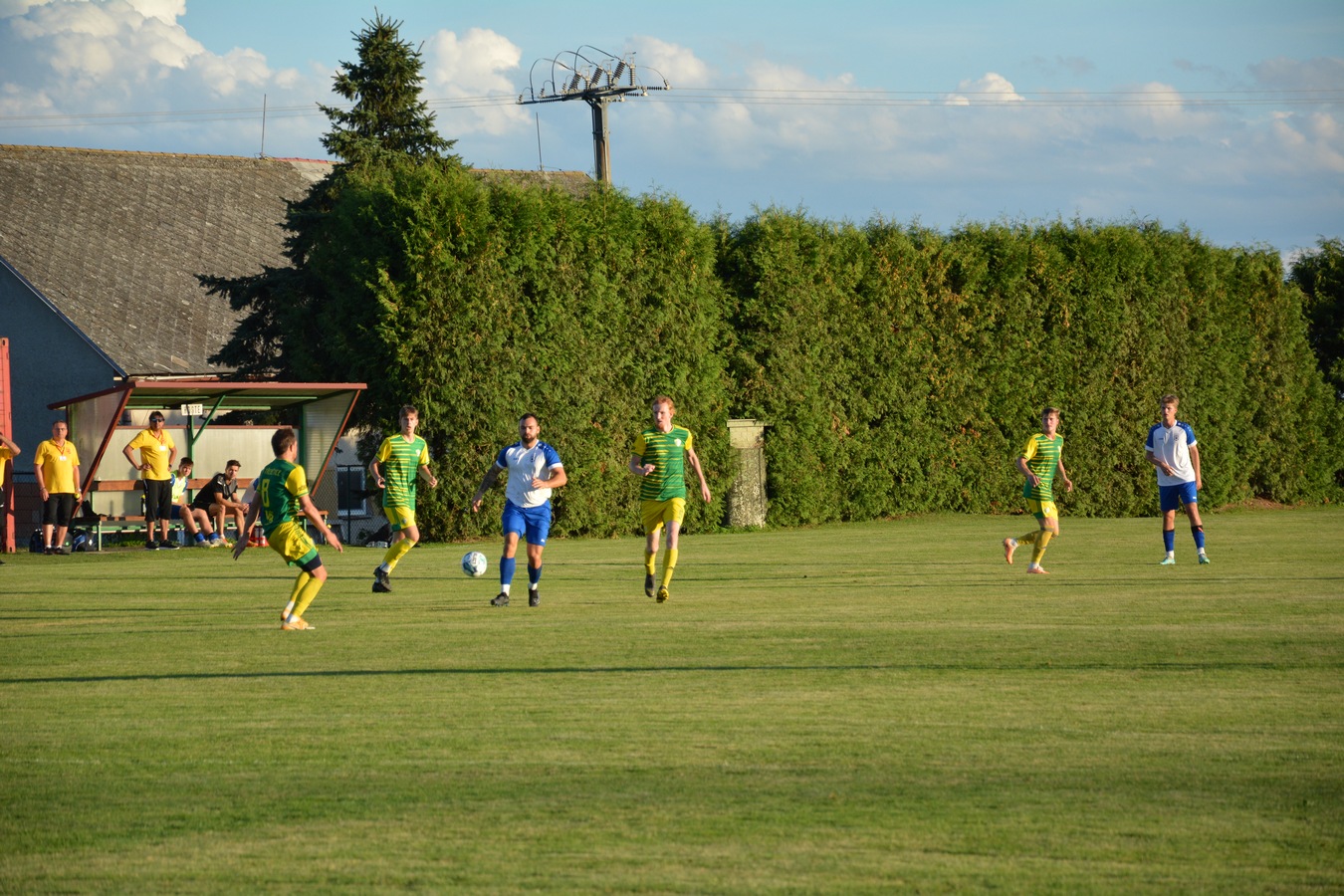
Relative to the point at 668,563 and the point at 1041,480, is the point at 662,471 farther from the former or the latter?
the point at 1041,480

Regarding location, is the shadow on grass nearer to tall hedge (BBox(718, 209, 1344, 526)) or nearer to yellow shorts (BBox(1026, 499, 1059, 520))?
A: yellow shorts (BBox(1026, 499, 1059, 520))

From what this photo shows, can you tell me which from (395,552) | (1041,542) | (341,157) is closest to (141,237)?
(341,157)

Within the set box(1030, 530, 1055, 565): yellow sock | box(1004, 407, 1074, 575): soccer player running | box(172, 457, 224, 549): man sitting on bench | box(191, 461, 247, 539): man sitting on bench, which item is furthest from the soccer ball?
box(191, 461, 247, 539): man sitting on bench

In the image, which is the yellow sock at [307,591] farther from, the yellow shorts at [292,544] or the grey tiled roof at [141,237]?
the grey tiled roof at [141,237]

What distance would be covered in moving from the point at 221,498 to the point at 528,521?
37.4ft

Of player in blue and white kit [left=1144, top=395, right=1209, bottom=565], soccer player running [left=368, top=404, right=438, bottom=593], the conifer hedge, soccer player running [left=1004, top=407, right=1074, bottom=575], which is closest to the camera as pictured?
soccer player running [left=368, top=404, right=438, bottom=593]

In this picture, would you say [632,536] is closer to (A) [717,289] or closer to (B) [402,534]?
(A) [717,289]

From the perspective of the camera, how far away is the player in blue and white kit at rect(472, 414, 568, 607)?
1484 centimetres

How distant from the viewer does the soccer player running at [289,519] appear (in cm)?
1258

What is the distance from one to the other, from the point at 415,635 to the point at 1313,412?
2854cm

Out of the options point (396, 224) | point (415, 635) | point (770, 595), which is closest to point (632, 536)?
point (396, 224)

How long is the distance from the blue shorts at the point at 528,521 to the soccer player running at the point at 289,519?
2.55 meters

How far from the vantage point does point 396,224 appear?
24828mm

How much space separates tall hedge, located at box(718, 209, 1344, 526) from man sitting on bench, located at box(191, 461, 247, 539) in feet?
30.9
